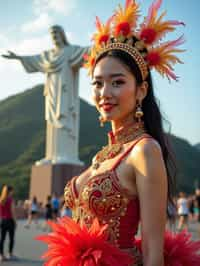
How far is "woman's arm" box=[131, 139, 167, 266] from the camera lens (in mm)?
1455

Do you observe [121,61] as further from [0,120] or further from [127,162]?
[0,120]

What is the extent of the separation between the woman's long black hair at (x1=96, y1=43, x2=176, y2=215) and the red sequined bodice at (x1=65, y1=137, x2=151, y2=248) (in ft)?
0.88

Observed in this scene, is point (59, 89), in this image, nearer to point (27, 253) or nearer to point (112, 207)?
point (27, 253)

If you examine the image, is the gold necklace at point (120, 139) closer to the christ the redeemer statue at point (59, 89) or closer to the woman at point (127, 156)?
Result: the woman at point (127, 156)

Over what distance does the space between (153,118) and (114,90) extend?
0.85 feet

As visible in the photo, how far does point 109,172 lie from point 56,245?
359mm

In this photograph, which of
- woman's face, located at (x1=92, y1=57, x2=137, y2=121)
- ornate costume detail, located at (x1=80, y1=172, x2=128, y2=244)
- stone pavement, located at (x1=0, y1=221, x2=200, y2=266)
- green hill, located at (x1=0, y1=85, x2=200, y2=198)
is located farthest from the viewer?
green hill, located at (x1=0, y1=85, x2=200, y2=198)

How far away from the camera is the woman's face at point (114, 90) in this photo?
1.74 m

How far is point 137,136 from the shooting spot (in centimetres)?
179

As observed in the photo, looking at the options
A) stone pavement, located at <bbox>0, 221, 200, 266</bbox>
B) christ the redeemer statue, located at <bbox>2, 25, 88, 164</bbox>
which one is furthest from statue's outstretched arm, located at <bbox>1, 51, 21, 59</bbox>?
stone pavement, located at <bbox>0, 221, 200, 266</bbox>

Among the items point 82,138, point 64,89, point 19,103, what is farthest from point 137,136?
point 19,103

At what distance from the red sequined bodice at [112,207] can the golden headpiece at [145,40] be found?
532 mm

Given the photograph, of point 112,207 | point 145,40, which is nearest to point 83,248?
point 112,207

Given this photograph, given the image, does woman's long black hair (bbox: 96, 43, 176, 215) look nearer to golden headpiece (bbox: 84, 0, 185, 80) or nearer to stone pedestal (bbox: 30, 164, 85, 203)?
golden headpiece (bbox: 84, 0, 185, 80)
